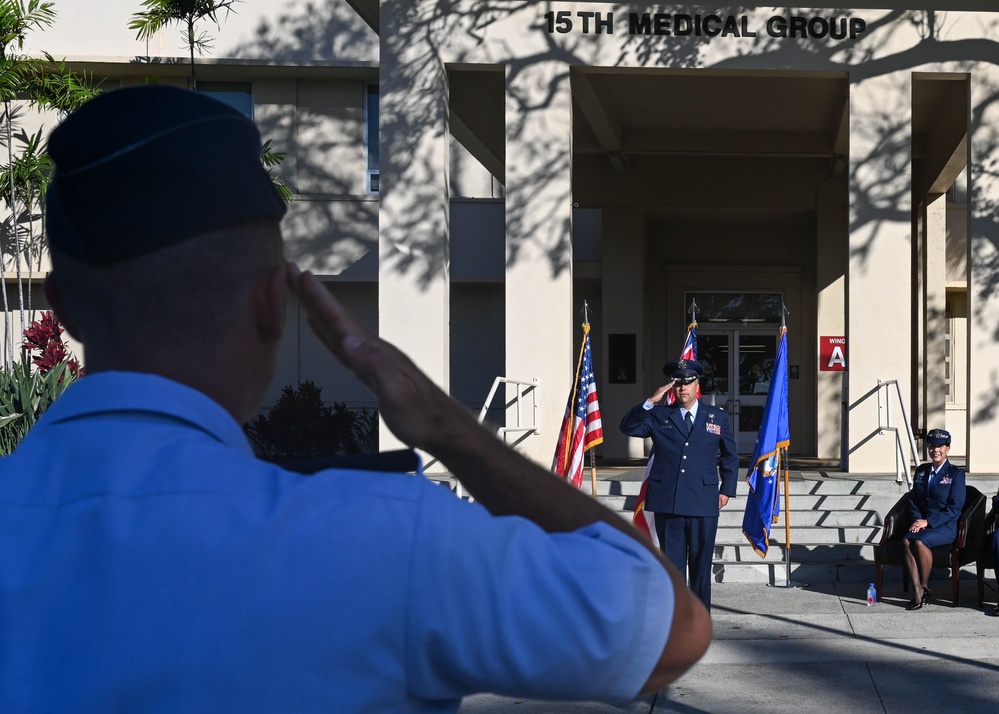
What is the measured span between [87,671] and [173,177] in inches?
15.8

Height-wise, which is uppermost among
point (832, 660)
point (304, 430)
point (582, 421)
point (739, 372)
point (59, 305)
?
point (59, 305)

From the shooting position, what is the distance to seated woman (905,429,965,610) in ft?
30.8

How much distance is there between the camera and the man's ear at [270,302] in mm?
1008

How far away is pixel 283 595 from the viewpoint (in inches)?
32.6

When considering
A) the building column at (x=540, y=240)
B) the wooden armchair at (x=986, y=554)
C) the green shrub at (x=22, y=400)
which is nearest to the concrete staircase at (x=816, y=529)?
the wooden armchair at (x=986, y=554)

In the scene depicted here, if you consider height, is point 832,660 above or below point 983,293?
below

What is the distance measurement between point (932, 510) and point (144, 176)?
31.9ft

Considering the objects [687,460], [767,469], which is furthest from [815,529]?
[687,460]

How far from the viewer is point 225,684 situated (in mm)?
828

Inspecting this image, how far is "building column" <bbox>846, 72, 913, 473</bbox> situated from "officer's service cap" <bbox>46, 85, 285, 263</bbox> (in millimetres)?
12673

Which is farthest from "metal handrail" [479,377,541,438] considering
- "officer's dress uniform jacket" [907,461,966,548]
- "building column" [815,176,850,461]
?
"building column" [815,176,850,461]

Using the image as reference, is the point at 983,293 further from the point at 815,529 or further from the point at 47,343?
the point at 47,343

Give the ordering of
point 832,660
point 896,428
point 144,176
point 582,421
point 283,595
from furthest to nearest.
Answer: point 896,428, point 582,421, point 832,660, point 144,176, point 283,595

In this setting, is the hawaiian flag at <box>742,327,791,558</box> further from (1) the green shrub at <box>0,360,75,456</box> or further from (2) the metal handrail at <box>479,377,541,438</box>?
(1) the green shrub at <box>0,360,75,456</box>
